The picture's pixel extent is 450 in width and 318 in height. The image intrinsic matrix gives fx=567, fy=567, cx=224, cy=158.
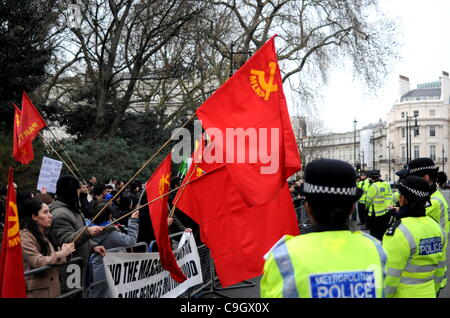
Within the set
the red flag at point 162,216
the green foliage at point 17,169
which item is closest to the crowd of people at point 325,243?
the red flag at point 162,216

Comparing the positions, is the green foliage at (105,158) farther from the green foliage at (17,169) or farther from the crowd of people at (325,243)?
the crowd of people at (325,243)

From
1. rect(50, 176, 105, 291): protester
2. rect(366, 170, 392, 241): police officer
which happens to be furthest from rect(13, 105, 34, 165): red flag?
rect(366, 170, 392, 241): police officer

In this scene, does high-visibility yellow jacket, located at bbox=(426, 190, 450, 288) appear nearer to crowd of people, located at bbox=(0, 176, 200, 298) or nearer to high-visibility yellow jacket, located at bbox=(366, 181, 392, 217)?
crowd of people, located at bbox=(0, 176, 200, 298)

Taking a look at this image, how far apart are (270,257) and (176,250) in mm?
4631

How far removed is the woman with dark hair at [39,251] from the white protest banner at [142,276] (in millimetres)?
580

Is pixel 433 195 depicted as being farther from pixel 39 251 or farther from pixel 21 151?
pixel 21 151

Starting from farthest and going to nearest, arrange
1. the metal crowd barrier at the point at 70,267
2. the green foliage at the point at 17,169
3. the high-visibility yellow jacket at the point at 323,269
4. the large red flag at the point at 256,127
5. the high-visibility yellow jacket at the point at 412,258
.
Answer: the green foliage at the point at 17,169 → the large red flag at the point at 256,127 → the metal crowd barrier at the point at 70,267 → the high-visibility yellow jacket at the point at 412,258 → the high-visibility yellow jacket at the point at 323,269

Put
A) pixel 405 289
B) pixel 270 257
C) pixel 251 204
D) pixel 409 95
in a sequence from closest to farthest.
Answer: pixel 270 257 → pixel 405 289 → pixel 251 204 → pixel 409 95

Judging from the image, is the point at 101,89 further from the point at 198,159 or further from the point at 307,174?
the point at 307,174

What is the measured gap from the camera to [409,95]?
11419cm

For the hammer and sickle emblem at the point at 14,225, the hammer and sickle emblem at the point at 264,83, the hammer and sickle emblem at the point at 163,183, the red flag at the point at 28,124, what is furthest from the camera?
the red flag at the point at 28,124

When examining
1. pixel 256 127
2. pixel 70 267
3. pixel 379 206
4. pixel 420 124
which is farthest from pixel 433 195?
pixel 420 124

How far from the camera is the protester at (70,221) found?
18.4 ft

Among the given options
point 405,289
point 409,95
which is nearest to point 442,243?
point 405,289
